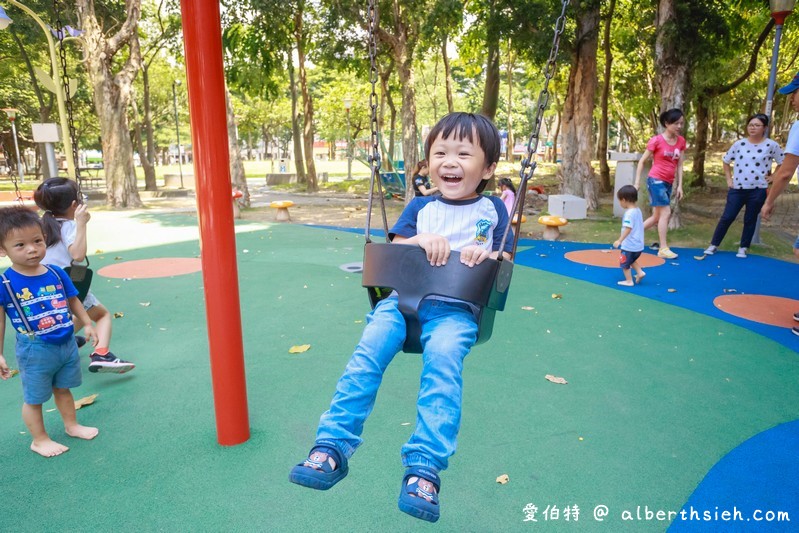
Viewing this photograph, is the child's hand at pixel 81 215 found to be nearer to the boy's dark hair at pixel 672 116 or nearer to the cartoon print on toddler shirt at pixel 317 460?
the cartoon print on toddler shirt at pixel 317 460

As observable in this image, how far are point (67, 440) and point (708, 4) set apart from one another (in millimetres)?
10900

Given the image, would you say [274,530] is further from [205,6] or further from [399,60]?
[399,60]

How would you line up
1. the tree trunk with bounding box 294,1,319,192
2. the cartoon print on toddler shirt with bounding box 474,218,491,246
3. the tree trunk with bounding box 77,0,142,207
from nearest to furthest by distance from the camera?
the cartoon print on toddler shirt with bounding box 474,218,491,246 < the tree trunk with bounding box 77,0,142,207 < the tree trunk with bounding box 294,1,319,192

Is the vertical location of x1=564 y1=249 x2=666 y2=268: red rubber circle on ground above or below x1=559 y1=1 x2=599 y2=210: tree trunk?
below

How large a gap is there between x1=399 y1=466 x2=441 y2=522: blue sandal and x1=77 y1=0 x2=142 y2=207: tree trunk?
14596 mm

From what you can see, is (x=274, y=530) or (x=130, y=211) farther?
(x=130, y=211)

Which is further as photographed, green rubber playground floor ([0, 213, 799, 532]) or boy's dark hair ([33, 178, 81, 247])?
boy's dark hair ([33, 178, 81, 247])

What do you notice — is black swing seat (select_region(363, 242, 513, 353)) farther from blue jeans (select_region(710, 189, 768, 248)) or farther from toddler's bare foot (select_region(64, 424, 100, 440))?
blue jeans (select_region(710, 189, 768, 248))

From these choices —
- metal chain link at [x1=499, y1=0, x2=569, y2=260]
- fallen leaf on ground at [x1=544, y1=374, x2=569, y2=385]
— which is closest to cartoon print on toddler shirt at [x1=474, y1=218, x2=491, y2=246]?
metal chain link at [x1=499, y1=0, x2=569, y2=260]

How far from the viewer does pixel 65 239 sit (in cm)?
328

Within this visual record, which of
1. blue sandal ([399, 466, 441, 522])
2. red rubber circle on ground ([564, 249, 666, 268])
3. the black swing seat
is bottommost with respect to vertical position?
red rubber circle on ground ([564, 249, 666, 268])

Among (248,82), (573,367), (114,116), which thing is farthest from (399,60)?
(573,367)

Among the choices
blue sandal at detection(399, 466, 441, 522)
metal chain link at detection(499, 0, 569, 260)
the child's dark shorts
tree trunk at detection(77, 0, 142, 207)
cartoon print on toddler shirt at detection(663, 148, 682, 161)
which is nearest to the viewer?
blue sandal at detection(399, 466, 441, 522)

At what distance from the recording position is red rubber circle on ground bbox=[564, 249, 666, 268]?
720 cm
